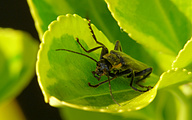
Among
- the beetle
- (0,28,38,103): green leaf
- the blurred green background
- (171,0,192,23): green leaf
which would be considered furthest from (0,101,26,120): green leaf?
(171,0,192,23): green leaf

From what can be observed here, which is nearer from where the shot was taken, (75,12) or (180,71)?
(180,71)

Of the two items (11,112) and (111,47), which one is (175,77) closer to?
(111,47)

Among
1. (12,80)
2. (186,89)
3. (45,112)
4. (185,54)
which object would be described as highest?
(185,54)

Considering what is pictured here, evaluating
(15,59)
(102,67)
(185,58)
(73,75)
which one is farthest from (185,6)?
(15,59)

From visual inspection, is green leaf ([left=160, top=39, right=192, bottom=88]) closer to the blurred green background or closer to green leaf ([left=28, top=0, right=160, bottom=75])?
green leaf ([left=28, top=0, right=160, bottom=75])

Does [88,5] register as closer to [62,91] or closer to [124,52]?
[124,52]

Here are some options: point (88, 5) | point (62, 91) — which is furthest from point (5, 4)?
point (62, 91)
